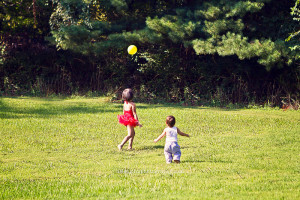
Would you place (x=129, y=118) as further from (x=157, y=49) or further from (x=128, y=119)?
(x=157, y=49)

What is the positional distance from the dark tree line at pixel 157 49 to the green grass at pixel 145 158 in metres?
4.83

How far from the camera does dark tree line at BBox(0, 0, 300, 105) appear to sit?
19469 mm

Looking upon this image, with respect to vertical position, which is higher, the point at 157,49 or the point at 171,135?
the point at 157,49

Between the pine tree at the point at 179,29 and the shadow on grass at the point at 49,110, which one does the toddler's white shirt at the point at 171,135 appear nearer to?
the shadow on grass at the point at 49,110

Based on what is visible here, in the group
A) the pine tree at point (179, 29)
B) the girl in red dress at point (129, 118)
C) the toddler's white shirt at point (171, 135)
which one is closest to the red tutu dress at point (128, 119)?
the girl in red dress at point (129, 118)

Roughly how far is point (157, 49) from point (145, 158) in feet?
49.5

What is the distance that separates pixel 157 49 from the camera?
23500 millimetres

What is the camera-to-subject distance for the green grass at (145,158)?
616 cm

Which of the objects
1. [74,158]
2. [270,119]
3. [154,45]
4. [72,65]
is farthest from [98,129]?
[72,65]

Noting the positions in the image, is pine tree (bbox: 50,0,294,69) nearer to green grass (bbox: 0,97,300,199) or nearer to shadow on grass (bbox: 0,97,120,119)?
green grass (bbox: 0,97,300,199)

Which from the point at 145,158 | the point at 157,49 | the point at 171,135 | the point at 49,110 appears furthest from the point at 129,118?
the point at 157,49

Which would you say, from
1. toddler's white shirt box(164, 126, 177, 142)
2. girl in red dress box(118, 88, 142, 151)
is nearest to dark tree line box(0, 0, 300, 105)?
girl in red dress box(118, 88, 142, 151)

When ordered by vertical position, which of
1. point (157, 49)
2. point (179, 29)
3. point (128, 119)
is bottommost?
point (128, 119)

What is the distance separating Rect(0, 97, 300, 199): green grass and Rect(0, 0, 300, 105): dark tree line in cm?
483
